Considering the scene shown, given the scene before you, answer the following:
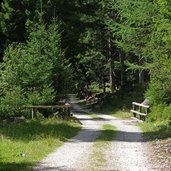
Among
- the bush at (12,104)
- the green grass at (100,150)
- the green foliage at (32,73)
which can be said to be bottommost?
the green grass at (100,150)

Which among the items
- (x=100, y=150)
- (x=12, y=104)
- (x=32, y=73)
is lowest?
(x=100, y=150)

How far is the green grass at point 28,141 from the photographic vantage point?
525 inches

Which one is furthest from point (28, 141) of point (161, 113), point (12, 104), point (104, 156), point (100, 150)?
point (161, 113)

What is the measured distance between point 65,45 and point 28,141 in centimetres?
2507

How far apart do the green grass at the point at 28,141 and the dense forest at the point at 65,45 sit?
391 cm

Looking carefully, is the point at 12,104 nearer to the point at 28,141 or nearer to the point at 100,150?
the point at 28,141

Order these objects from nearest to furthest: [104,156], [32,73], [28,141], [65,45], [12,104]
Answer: [104,156]
[28,141]
[12,104]
[32,73]
[65,45]

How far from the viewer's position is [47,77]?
28.1m

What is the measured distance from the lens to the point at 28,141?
17516 mm

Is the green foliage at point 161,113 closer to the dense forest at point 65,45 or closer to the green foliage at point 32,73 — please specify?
the dense forest at point 65,45

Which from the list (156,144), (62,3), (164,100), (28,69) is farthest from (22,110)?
(62,3)

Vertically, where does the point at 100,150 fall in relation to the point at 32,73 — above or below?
below

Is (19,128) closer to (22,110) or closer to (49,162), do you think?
(22,110)

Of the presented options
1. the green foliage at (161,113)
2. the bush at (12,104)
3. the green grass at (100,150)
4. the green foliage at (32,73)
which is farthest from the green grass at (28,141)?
the green foliage at (161,113)
